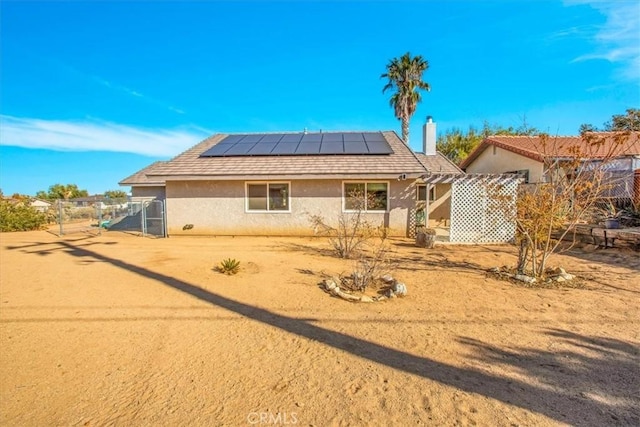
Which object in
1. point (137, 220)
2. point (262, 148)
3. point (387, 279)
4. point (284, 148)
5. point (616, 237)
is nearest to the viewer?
point (387, 279)

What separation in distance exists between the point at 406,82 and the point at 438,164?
8.76 meters

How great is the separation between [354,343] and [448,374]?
104 cm

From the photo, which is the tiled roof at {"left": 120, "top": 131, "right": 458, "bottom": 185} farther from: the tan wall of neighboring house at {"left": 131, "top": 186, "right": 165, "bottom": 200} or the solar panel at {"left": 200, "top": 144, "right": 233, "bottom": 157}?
the tan wall of neighboring house at {"left": 131, "top": 186, "right": 165, "bottom": 200}

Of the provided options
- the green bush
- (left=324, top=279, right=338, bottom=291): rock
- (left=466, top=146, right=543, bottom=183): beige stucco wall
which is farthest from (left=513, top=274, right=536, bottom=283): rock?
the green bush

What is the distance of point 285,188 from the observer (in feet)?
41.5

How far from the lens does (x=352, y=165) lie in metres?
12.4

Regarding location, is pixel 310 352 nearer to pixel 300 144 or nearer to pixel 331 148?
pixel 331 148

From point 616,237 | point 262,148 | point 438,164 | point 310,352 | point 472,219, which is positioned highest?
point 262,148

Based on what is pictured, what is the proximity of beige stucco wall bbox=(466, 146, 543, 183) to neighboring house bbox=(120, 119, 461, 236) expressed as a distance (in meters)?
6.05

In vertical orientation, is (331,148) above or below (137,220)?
above

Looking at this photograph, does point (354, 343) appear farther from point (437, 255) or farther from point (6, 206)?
point (6, 206)

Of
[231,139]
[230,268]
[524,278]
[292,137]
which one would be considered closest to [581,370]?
[524,278]

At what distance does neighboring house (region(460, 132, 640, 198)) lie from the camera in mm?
12539

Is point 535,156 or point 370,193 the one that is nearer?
point 370,193
